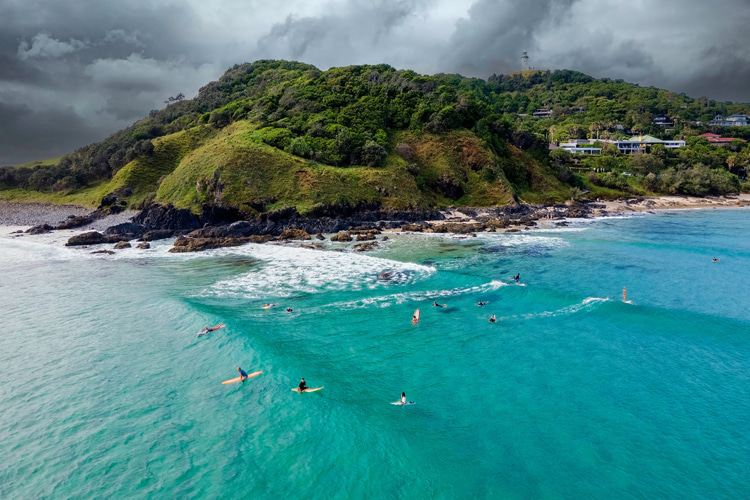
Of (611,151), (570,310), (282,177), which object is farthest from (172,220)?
(611,151)

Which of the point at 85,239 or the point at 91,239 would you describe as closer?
the point at 85,239

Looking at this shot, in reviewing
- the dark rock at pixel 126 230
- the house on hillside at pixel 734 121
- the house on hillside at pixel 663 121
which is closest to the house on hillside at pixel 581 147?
the house on hillside at pixel 663 121

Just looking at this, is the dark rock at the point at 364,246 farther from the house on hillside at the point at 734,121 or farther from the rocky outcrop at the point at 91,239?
the house on hillside at the point at 734,121

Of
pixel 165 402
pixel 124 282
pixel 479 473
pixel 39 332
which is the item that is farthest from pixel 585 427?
pixel 124 282

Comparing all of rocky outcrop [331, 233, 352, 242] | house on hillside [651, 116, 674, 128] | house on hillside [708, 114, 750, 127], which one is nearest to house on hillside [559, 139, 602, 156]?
house on hillside [651, 116, 674, 128]

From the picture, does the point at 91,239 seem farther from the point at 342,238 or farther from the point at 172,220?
the point at 342,238

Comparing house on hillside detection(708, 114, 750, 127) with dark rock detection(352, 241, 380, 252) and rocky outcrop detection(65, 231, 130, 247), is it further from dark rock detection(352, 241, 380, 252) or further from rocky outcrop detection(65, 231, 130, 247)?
rocky outcrop detection(65, 231, 130, 247)

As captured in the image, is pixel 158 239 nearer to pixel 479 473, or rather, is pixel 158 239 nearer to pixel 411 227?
pixel 411 227

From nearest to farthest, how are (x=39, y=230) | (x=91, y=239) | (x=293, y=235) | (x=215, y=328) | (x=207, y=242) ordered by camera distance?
(x=215, y=328), (x=207, y=242), (x=91, y=239), (x=293, y=235), (x=39, y=230)
